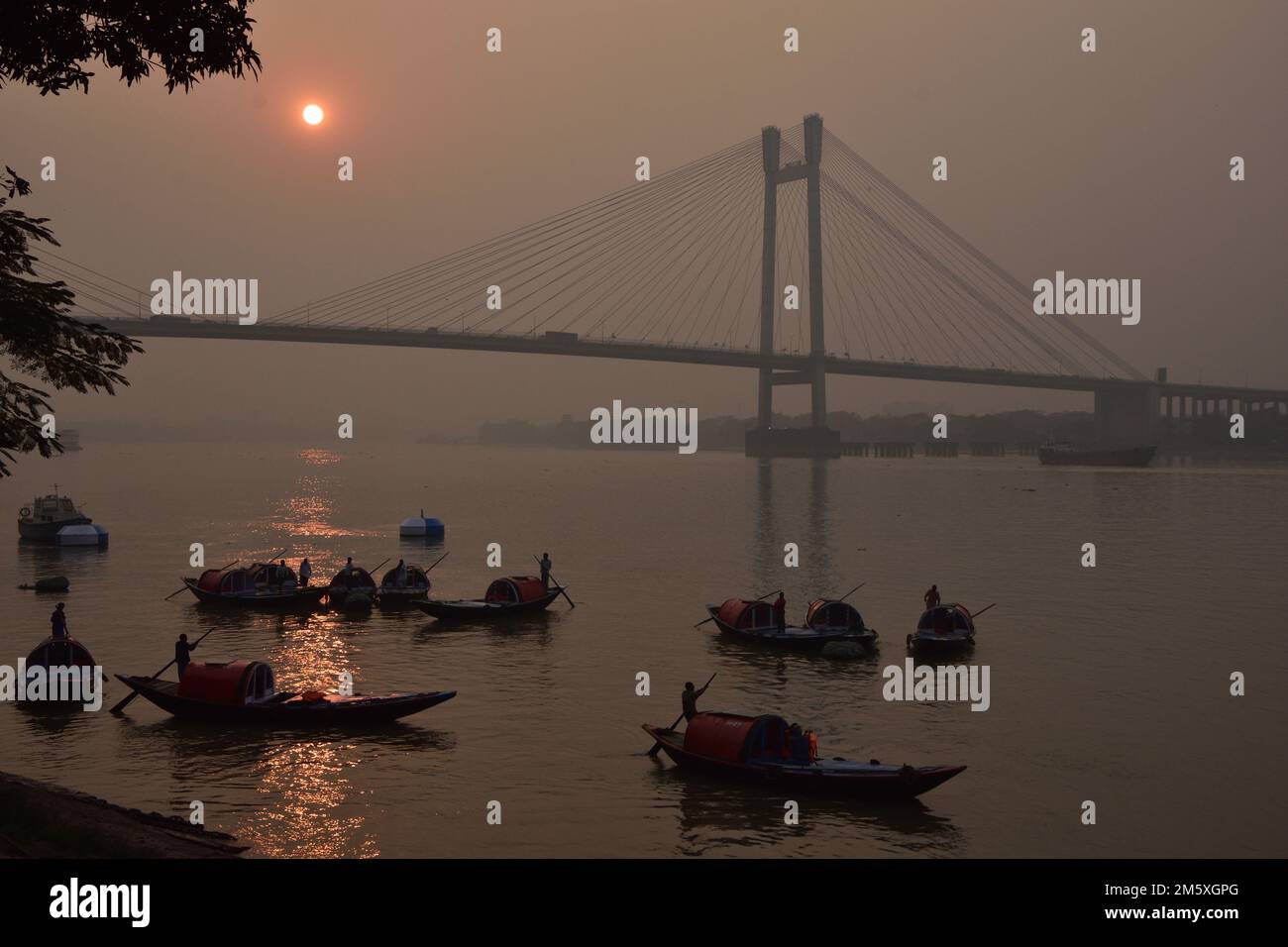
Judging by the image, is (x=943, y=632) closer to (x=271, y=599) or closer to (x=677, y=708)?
(x=677, y=708)

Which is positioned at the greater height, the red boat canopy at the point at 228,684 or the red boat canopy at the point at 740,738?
the red boat canopy at the point at 228,684

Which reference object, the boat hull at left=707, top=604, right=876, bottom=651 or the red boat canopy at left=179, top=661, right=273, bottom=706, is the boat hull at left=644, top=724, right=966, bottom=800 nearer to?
the red boat canopy at left=179, top=661, right=273, bottom=706

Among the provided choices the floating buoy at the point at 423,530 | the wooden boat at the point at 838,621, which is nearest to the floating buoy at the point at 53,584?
the floating buoy at the point at 423,530

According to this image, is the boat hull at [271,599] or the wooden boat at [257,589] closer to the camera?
the boat hull at [271,599]

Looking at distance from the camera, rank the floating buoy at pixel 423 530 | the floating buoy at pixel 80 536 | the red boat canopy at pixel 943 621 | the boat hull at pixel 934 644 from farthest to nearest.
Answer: the floating buoy at pixel 423 530
the floating buoy at pixel 80 536
the red boat canopy at pixel 943 621
the boat hull at pixel 934 644

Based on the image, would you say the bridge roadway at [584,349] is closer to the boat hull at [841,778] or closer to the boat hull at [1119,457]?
the boat hull at [1119,457]

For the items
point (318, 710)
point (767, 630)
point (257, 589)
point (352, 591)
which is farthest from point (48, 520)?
point (318, 710)

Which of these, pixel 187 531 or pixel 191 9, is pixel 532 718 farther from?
pixel 187 531
